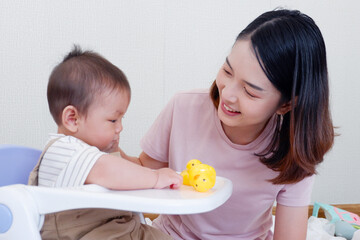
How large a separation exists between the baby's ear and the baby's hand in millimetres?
184

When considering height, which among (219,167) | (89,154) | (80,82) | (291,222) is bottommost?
(291,222)

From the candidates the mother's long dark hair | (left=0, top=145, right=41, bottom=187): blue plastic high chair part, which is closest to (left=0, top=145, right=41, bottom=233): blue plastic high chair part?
(left=0, top=145, right=41, bottom=187): blue plastic high chair part

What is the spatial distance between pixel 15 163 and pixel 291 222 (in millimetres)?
641

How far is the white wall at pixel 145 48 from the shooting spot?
146 centimetres

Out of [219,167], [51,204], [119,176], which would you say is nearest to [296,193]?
[219,167]

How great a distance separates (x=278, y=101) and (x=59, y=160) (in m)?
0.44

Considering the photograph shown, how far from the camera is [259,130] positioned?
981mm

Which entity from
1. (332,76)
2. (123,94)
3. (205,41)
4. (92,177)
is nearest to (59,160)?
(92,177)

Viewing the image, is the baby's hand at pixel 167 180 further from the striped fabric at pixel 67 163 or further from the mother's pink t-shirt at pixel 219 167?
the mother's pink t-shirt at pixel 219 167

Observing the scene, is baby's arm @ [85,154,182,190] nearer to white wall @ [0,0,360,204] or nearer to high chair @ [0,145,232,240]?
high chair @ [0,145,232,240]

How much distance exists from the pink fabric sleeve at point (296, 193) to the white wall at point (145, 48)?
0.77 m

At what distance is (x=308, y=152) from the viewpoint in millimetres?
889

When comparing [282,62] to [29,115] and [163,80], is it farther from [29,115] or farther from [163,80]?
[29,115]

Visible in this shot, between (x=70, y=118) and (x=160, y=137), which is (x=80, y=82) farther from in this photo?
(x=160, y=137)
